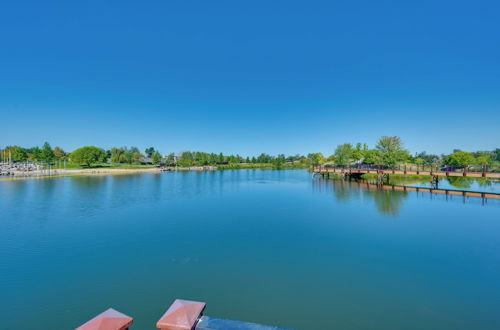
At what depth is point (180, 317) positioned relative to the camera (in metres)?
1.87

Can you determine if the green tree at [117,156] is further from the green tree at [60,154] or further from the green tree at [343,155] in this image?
the green tree at [343,155]

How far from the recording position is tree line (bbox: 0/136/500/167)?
125ft

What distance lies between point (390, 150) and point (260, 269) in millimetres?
36907

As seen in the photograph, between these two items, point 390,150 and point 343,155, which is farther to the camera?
point 343,155

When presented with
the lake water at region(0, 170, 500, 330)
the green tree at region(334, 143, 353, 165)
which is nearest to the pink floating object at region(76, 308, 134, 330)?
the lake water at region(0, 170, 500, 330)

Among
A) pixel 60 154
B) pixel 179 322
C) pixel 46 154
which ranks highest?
pixel 60 154

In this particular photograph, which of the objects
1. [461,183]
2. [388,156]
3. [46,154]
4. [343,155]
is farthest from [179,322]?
[46,154]

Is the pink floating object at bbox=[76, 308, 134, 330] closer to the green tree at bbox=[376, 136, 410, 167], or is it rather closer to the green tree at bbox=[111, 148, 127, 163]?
the green tree at bbox=[376, 136, 410, 167]

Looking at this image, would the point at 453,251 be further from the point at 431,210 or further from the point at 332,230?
the point at 431,210

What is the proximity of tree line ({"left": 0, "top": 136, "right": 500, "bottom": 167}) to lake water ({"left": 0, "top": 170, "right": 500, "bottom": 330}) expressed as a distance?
1062 inches

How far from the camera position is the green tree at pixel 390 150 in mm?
34281

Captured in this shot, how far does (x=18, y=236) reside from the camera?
10133 millimetres

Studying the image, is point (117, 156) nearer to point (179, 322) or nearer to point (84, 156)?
point (84, 156)

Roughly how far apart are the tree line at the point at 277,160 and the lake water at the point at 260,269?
88.5 feet
